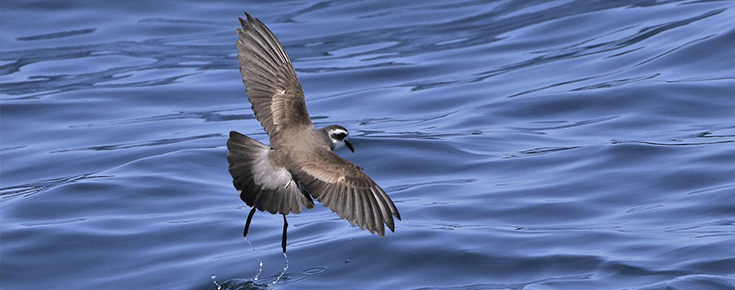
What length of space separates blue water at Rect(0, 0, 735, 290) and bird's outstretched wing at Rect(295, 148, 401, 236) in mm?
1641

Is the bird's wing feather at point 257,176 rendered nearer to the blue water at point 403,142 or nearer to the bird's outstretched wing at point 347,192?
the bird's outstretched wing at point 347,192

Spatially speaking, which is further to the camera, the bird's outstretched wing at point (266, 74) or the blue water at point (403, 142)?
the blue water at point (403, 142)

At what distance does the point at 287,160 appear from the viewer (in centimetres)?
582

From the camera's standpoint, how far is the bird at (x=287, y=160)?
554cm

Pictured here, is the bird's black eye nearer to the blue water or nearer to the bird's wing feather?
the bird's wing feather

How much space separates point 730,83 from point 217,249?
6.38m

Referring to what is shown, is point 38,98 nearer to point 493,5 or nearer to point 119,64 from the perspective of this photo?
point 119,64

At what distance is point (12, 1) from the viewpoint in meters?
18.0

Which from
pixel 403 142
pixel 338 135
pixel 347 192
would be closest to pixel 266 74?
pixel 338 135

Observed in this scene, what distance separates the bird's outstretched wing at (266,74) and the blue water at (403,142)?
137cm

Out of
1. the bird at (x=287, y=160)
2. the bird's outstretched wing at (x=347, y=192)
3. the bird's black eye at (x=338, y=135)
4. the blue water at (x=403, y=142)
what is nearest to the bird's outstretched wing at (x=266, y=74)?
the bird at (x=287, y=160)

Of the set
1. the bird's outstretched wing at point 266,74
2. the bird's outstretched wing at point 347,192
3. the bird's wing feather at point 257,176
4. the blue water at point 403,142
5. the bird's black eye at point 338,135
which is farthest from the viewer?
the blue water at point 403,142

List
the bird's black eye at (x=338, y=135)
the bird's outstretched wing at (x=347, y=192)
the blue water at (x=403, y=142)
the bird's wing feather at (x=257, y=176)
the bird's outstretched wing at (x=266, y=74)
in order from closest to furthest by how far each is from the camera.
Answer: the bird's outstretched wing at (x=347, y=192) → the bird's wing feather at (x=257, y=176) → the bird's black eye at (x=338, y=135) → the bird's outstretched wing at (x=266, y=74) → the blue water at (x=403, y=142)

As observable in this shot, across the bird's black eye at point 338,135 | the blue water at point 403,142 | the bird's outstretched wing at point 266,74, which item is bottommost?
the blue water at point 403,142
